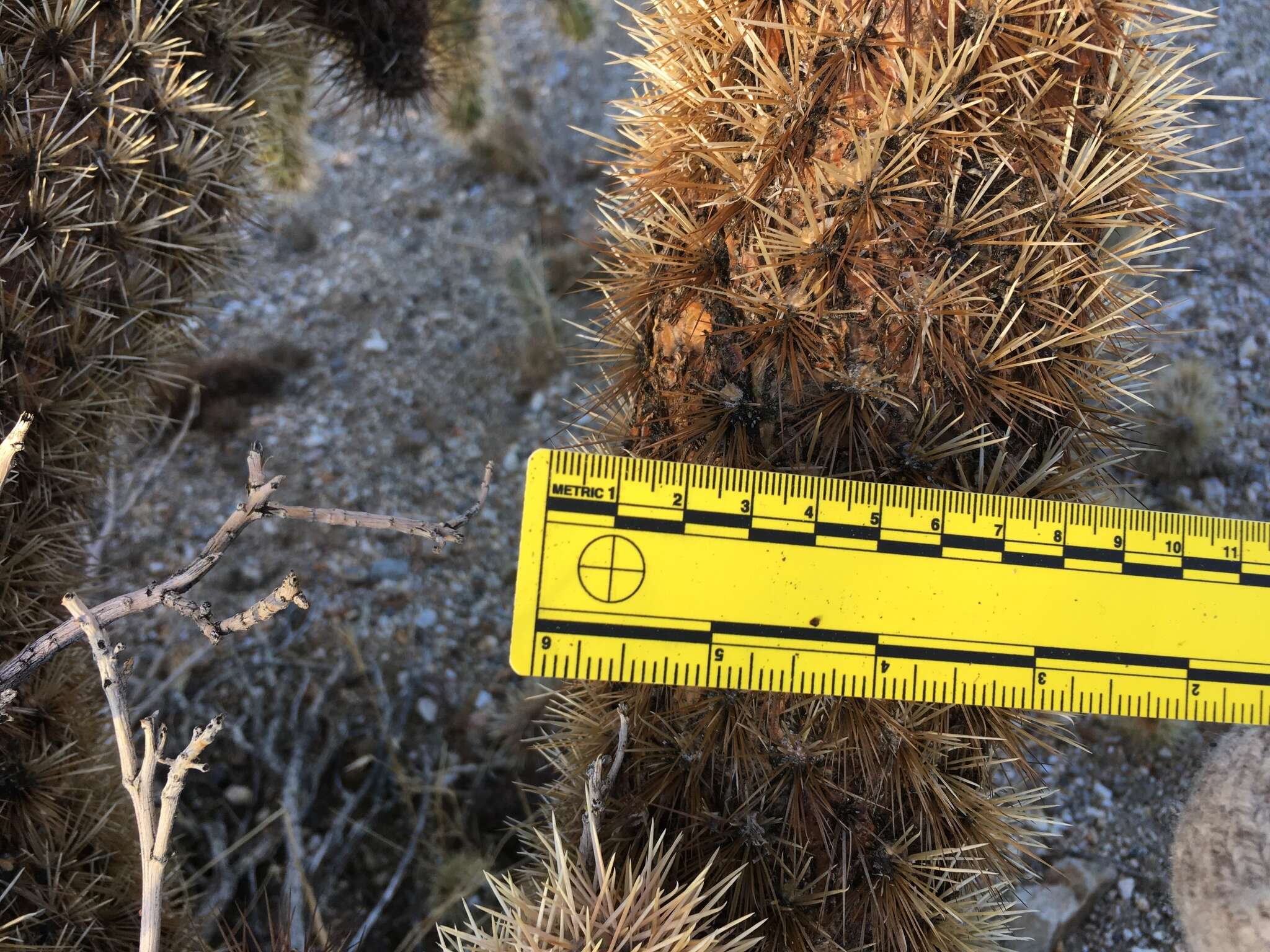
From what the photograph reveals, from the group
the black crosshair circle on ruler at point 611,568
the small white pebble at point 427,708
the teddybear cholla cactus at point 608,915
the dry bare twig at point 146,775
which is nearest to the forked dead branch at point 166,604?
the dry bare twig at point 146,775

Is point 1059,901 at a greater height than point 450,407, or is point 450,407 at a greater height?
point 450,407

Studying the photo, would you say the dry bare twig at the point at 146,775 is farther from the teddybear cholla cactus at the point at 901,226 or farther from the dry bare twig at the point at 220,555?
the teddybear cholla cactus at the point at 901,226

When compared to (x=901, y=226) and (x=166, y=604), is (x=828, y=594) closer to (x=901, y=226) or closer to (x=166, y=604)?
(x=901, y=226)

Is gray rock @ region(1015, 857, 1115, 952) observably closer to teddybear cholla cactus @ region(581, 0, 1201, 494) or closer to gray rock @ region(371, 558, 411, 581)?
teddybear cholla cactus @ region(581, 0, 1201, 494)

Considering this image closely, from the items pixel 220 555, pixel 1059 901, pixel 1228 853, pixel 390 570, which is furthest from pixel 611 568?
pixel 390 570

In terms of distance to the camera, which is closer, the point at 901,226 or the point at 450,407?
the point at 901,226

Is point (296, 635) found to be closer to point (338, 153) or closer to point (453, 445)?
point (453, 445)
